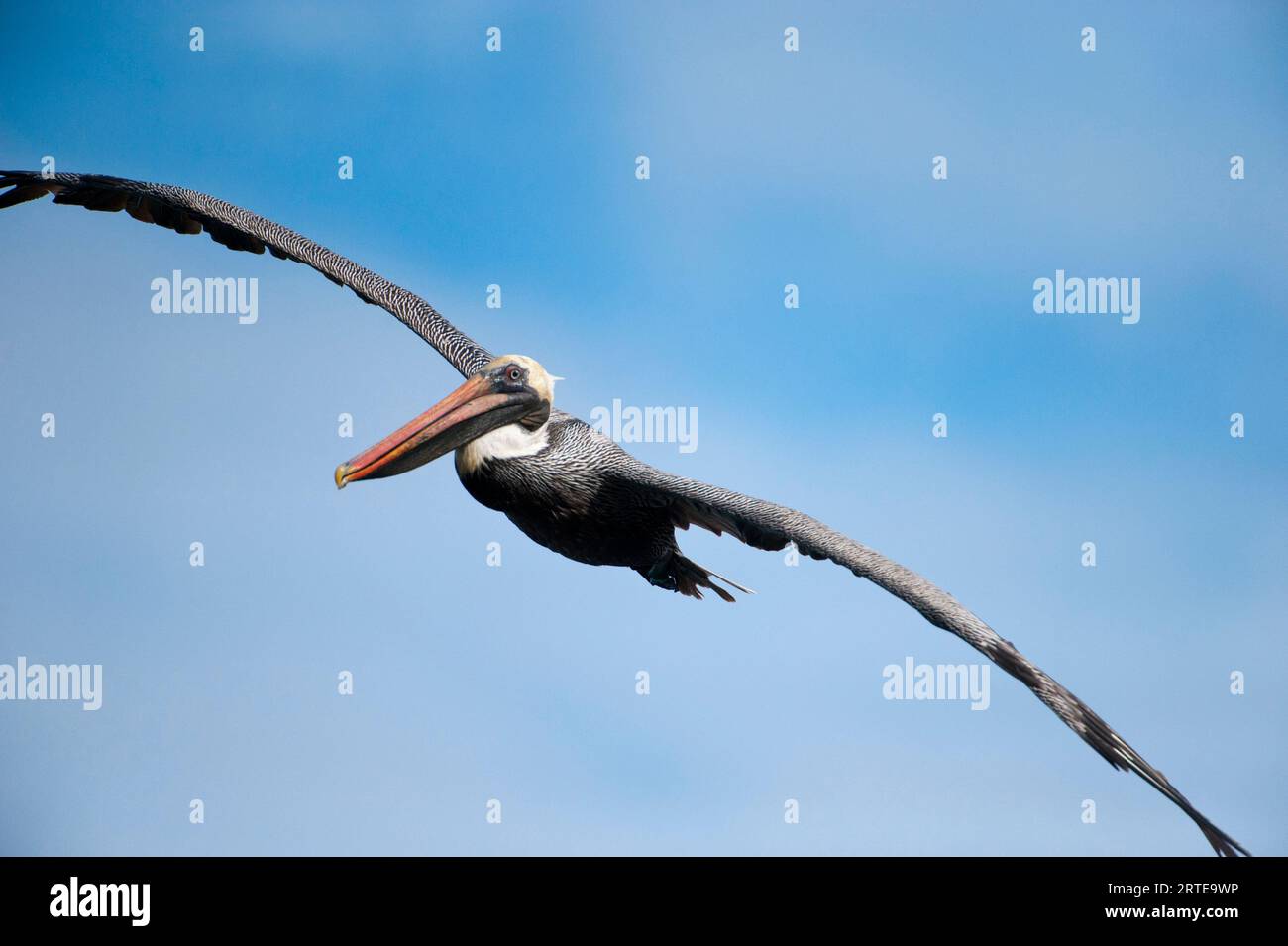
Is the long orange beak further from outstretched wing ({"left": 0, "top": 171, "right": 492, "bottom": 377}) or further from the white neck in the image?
outstretched wing ({"left": 0, "top": 171, "right": 492, "bottom": 377})

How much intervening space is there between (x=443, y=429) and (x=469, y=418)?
210 millimetres

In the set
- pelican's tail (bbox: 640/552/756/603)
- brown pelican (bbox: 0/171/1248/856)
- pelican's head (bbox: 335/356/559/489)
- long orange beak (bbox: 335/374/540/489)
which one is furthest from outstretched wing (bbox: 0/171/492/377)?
pelican's tail (bbox: 640/552/756/603)

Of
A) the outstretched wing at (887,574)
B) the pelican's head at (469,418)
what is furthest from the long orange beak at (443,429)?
the outstretched wing at (887,574)

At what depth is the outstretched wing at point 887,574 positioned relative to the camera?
8.53 m

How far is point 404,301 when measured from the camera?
41.0ft

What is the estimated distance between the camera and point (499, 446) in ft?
34.6

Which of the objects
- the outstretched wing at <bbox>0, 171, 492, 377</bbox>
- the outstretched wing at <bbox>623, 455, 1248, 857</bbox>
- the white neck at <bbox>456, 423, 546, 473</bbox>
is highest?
A: the outstretched wing at <bbox>0, 171, 492, 377</bbox>

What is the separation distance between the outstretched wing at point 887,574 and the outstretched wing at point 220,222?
9.76ft

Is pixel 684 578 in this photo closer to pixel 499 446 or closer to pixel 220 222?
pixel 499 446

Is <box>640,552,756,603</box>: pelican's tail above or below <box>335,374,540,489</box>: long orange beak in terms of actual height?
below

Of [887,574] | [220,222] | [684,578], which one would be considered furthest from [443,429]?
[220,222]

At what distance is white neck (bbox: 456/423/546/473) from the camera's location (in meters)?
10.5

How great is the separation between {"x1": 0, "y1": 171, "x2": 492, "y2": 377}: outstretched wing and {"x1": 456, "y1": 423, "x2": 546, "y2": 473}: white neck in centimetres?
175

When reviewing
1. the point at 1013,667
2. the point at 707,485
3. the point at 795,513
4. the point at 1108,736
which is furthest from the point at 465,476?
the point at 1108,736
